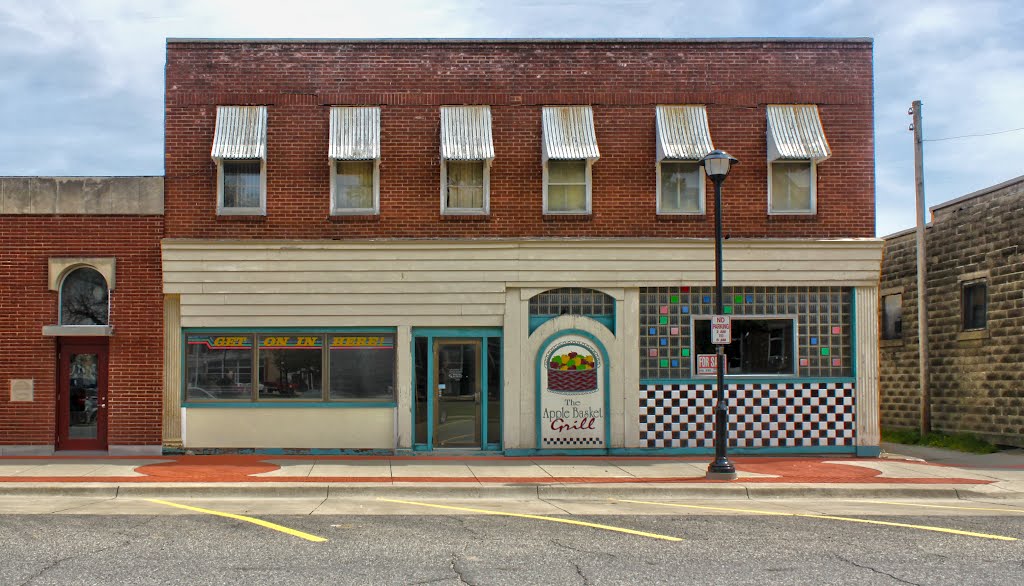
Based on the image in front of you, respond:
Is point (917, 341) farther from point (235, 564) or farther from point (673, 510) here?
point (235, 564)

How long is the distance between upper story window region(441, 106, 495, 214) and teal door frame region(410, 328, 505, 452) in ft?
7.12

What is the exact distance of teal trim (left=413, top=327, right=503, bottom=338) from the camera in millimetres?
17062

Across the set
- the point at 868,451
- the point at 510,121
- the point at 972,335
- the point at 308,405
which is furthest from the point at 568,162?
the point at 972,335

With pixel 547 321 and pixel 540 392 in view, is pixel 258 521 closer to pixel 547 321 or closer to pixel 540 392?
pixel 540 392

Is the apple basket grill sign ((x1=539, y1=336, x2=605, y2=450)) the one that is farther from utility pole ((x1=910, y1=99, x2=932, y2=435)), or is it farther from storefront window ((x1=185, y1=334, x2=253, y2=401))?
utility pole ((x1=910, y1=99, x2=932, y2=435))

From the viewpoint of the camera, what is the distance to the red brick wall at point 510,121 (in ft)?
55.8

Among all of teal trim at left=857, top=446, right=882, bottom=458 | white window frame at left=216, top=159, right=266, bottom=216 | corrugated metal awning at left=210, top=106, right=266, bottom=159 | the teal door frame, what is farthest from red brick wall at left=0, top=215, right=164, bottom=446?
teal trim at left=857, top=446, right=882, bottom=458

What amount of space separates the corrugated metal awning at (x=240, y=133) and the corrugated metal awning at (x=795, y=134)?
9176 mm

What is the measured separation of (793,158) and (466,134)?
19.4 ft

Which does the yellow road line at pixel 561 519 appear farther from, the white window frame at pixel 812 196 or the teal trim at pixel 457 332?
the white window frame at pixel 812 196

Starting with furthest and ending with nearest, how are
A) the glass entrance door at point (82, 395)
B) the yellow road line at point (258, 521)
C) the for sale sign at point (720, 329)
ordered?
the glass entrance door at point (82, 395), the for sale sign at point (720, 329), the yellow road line at point (258, 521)

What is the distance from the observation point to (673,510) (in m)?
11.8

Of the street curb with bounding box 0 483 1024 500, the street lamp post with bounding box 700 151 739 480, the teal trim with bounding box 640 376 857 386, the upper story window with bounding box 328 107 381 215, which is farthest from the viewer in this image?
the teal trim with bounding box 640 376 857 386

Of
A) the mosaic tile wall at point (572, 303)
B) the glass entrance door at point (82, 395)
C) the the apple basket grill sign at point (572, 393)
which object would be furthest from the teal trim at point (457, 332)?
the glass entrance door at point (82, 395)
